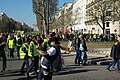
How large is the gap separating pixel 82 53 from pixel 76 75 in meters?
4.68

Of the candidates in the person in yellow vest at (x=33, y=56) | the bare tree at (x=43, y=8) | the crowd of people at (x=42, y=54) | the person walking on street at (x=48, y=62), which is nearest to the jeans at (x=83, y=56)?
the crowd of people at (x=42, y=54)

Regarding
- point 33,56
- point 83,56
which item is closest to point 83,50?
point 83,56

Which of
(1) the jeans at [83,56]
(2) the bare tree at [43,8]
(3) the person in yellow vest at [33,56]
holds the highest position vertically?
(2) the bare tree at [43,8]

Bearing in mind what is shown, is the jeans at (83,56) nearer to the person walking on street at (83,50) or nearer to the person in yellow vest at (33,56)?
the person walking on street at (83,50)

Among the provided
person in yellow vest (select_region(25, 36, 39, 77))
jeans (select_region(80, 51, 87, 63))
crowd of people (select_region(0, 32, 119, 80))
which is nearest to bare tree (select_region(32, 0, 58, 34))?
crowd of people (select_region(0, 32, 119, 80))

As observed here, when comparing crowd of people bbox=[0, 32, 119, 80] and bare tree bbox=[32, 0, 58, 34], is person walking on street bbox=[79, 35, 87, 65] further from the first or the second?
bare tree bbox=[32, 0, 58, 34]

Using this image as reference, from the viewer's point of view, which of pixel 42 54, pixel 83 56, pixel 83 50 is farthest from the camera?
pixel 83 56

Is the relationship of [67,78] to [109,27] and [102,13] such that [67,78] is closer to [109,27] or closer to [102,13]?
[102,13]

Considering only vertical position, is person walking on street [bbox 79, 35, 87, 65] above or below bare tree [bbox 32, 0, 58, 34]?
below

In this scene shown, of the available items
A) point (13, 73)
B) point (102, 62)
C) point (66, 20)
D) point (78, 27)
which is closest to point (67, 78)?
point (13, 73)

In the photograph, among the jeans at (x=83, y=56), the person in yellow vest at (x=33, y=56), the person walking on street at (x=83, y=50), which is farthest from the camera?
A: the jeans at (x=83, y=56)

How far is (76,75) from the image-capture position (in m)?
14.2

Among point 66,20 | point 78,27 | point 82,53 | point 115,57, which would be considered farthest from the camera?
point 78,27

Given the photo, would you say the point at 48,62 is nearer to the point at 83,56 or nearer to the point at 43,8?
the point at 83,56
